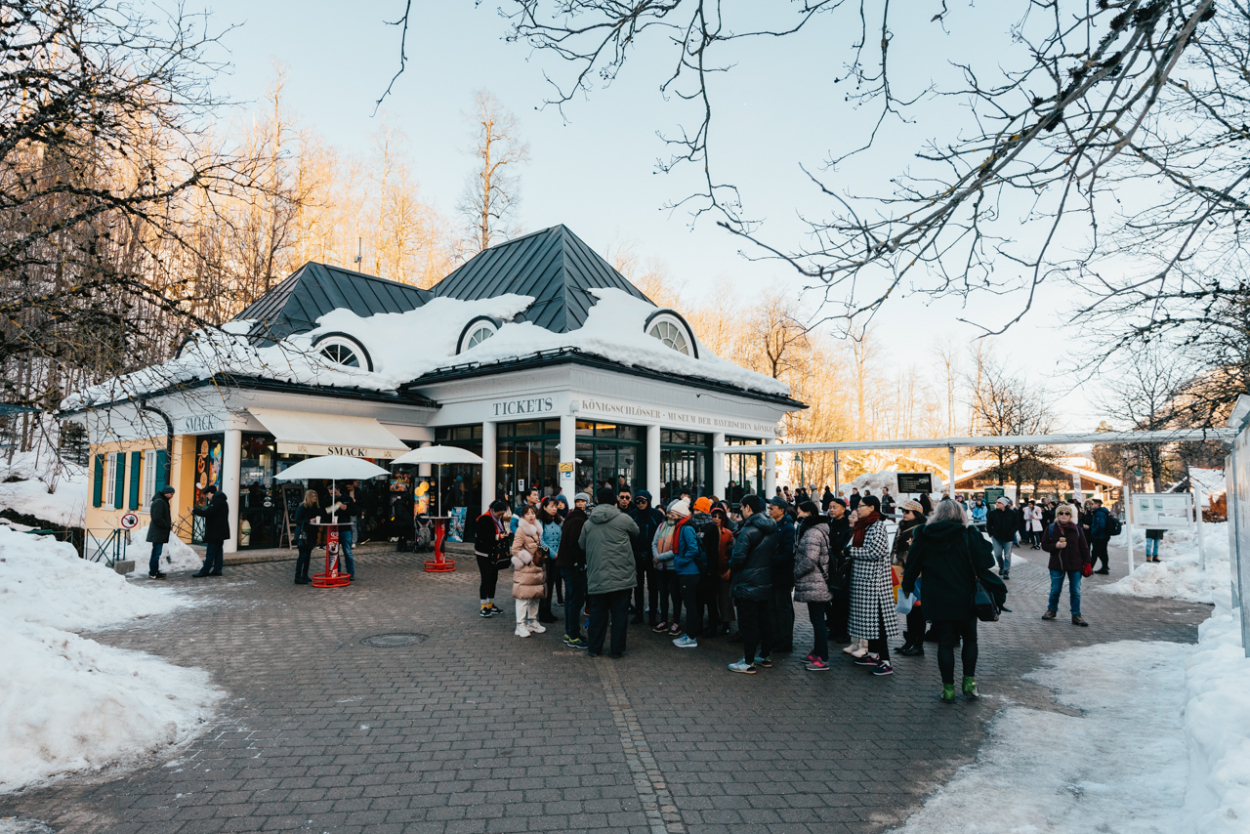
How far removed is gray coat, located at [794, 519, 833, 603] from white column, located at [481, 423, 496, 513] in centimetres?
1241

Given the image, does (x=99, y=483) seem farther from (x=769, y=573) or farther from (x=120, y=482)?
(x=769, y=573)

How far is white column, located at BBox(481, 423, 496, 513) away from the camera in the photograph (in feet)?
61.7

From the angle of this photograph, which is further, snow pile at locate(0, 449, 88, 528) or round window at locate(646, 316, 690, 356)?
snow pile at locate(0, 449, 88, 528)

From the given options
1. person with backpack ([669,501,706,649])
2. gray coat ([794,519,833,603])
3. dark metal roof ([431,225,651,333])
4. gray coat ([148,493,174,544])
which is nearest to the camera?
gray coat ([794,519,833,603])

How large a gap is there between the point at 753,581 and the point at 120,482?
22.2m

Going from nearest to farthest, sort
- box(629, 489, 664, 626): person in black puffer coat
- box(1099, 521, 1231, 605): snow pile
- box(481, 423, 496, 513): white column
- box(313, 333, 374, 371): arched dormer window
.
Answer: box(629, 489, 664, 626): person in black puffer coat
box(1099, 521, 1231, 605): snow pile
box(481, 423, 496, 513): white column
box(313, 333, 374, 371): arched dormer window

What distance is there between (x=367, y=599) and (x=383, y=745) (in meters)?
6.72

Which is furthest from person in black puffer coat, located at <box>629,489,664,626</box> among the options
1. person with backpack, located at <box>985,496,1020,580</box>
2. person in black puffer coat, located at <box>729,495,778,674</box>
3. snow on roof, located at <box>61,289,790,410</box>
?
person with backpack, located at <box>985,496,1020,580</box>

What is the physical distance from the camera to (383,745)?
201 inches

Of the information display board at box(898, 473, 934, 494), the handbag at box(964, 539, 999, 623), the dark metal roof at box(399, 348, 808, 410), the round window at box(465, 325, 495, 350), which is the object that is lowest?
the handbag at box(964, 539, 999, 623)

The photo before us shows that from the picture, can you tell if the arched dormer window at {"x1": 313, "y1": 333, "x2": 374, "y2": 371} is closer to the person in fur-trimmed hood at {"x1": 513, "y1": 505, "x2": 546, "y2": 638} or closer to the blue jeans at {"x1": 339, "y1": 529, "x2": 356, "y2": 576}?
the blue jeans at {"x1": 339, "y1": 529, "x2": 356, "y2": 576}

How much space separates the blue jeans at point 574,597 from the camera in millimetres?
8422

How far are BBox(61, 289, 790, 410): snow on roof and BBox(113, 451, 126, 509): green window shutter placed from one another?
78.9 inches

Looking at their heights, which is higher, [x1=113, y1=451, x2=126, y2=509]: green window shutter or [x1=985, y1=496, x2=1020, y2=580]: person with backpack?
[x1=113, y1=451, x2=126, y2=509]: green window shutter
